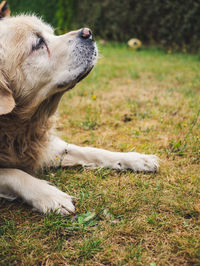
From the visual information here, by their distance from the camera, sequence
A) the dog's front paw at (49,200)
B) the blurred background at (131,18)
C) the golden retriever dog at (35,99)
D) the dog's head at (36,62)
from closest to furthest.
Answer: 1. the dog's front paw at (49,200)
2. the golden retriever dog at (35,99)
3. the dog's head at (36,62)
4. the blurred background at (131,18)

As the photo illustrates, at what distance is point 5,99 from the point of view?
79.6 inches

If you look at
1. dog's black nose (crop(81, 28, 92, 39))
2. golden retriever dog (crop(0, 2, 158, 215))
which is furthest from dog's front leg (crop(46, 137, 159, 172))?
dog's black nose (crop(81, 28, 92, 39))

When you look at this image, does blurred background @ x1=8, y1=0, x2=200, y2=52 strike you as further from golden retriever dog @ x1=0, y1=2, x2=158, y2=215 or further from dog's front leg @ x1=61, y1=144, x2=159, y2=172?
dog's front leg @ x1=61, y1=144, x2=159, y2=172

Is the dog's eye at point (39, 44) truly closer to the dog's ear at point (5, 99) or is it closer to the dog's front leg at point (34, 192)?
the dog's ear at point (5, 99)

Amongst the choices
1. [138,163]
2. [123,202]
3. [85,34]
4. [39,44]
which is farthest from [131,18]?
[123,202]

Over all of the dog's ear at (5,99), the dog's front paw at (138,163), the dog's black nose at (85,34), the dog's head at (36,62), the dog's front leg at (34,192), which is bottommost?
the dog's front leg at (34,192)

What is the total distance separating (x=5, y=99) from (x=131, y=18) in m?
8.49

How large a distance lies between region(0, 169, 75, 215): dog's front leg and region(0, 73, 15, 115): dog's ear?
1.70 ft

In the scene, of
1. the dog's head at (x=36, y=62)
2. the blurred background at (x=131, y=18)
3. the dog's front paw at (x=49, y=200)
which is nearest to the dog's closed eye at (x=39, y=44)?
the dog's head at (x=36, y=62)

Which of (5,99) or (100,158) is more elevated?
(5,99)

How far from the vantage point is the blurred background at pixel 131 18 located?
841 cm

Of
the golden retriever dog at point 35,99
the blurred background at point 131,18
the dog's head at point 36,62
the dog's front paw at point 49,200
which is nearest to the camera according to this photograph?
the dog's front paw at point 49,200

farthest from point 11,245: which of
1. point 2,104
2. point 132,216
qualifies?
point 2,104

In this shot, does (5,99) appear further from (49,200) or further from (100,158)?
(100,158)
